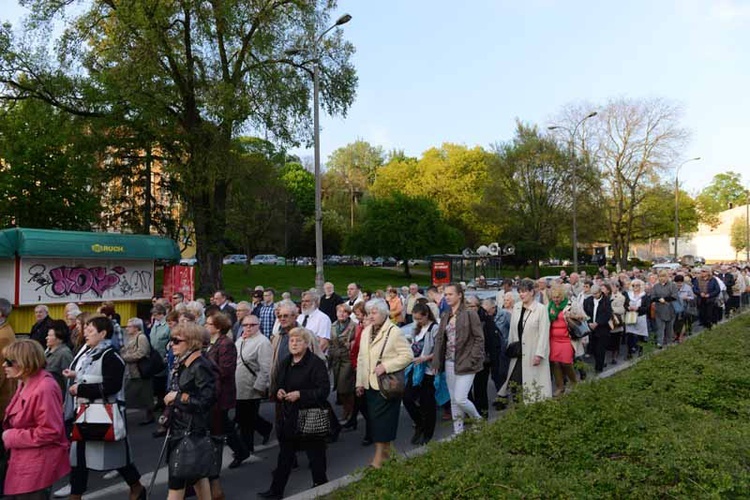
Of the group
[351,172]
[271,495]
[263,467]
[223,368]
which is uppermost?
[351,172]

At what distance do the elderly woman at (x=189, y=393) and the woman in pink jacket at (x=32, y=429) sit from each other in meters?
0.79

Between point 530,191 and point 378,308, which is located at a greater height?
point 530,191

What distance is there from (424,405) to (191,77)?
20.1 metres

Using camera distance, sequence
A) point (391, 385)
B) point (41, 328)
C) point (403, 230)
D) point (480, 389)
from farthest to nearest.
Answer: point (403, 230), point (41, 328), point (480, 389), point (391, 385)

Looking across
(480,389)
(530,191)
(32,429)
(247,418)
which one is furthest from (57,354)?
(530,191)

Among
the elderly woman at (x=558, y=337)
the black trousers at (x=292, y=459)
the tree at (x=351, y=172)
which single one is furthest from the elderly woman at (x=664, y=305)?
the tree at (x=351, y=172)

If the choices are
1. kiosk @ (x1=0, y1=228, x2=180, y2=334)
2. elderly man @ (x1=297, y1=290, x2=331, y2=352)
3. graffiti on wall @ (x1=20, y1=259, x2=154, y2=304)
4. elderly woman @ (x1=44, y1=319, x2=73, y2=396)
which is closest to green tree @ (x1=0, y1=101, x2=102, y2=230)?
kiosk @ (x1=0, y1=228, x2=180, y2=334)

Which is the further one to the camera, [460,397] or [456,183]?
[456,183]

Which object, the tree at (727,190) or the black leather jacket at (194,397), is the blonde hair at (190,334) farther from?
the tree at (727,190)

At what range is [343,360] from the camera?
8.45 meters

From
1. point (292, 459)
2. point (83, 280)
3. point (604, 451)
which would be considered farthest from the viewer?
point (83, 280)

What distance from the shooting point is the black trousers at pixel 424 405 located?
7.47 metres

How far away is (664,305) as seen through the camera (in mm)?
14367

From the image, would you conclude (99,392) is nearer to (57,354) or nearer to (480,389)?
(57,354)
